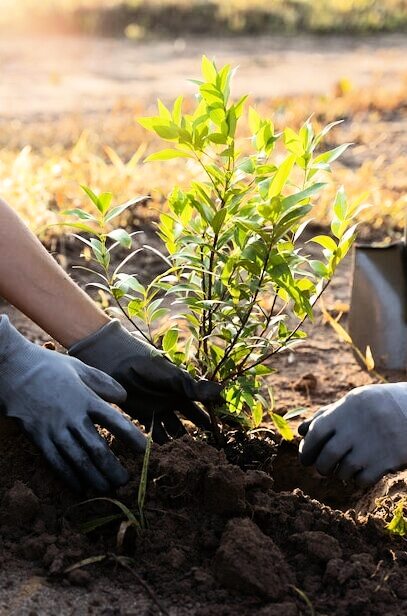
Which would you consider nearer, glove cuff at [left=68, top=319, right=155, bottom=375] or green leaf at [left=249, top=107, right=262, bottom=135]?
green leaf at [left=249, top=107, right=262, bottom=135]

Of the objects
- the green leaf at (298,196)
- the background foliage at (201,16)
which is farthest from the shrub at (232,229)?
the background foliage at (201,16)

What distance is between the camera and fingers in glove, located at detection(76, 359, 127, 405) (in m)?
2.38

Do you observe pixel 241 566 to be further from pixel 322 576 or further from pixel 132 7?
pixel 132 7

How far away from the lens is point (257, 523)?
6.97 feet

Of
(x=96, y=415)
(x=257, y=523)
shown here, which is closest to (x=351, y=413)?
(x=257, y=523)

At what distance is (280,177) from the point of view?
2.12 metres

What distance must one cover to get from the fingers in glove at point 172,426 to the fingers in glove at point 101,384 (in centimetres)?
25

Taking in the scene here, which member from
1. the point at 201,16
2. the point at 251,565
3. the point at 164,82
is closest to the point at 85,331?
the point at 251,565

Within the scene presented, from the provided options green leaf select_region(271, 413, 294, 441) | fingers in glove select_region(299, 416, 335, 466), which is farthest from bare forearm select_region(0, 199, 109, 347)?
fingers in glove select_region(299, 416, 335, 466)

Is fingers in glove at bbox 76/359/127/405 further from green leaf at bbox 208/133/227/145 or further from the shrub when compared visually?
green leaf at bbox 208/133/227/145

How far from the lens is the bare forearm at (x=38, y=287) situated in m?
2.57

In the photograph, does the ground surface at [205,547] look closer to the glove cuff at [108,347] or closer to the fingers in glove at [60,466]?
the fingers in glove at [60,466]

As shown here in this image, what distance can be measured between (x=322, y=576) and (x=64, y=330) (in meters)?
1.05

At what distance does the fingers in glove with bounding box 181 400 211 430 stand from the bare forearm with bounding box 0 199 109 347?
0.34m
